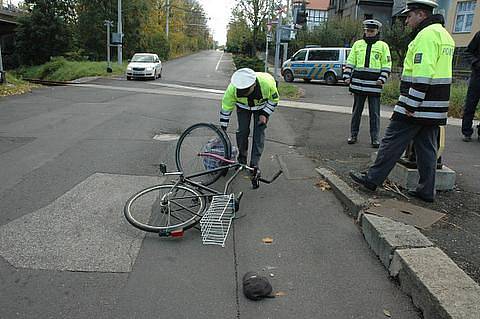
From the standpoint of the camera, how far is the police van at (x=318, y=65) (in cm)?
2430

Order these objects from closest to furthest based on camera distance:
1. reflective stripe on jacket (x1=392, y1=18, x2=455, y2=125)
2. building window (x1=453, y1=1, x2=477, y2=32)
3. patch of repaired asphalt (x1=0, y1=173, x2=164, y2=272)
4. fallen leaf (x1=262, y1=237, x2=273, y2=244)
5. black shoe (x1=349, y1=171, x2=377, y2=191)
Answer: patch of repaired asphalt (x1=0, y1=173, x2=164, y2=272) < fallen leaf (x1=262, y1=237, x2=273, y2=244) < reflective stripe on jacket (x1=392, y1=18, x2=455, y2=125) < black shoe (x1=349, y1=171, x2=377, y2=191) < building window (x1=453, y1=1, x2=477, y2=32)

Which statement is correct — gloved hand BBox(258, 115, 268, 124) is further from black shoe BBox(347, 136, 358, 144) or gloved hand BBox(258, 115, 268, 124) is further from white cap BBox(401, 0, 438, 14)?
black shoe BBox(347, 136, 358, 144)

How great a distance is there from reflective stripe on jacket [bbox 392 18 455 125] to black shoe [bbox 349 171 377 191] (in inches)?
31.6

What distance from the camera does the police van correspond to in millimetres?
24297

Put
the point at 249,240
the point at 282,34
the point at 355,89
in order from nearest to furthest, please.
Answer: the point at 249,240, the point at 355,89, the point at 282,34

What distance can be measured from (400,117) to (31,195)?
4.19 metres

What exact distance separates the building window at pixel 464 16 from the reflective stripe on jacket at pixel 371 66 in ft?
94.1

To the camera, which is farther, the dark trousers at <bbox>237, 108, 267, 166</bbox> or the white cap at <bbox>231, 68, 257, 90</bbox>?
the dark trousers at <bbox>237, 108, 267, 166</bbox>

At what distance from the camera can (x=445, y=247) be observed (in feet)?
12.1

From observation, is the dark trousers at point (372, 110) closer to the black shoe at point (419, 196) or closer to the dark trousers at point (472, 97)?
the dark trousers at point (472, 97)

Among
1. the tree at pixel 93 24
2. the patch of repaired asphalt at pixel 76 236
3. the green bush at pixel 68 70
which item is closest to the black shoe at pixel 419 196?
the patch of repaired asphalt at pixel 76 236

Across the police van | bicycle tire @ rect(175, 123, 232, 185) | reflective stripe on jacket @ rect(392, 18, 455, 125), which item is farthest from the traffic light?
reflective stripe on jacket @ rect(392, 18, 455, 125)

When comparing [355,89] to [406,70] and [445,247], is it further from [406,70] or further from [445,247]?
[445,247]

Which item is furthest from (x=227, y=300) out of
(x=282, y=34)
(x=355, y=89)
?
(x=282, y=34)
